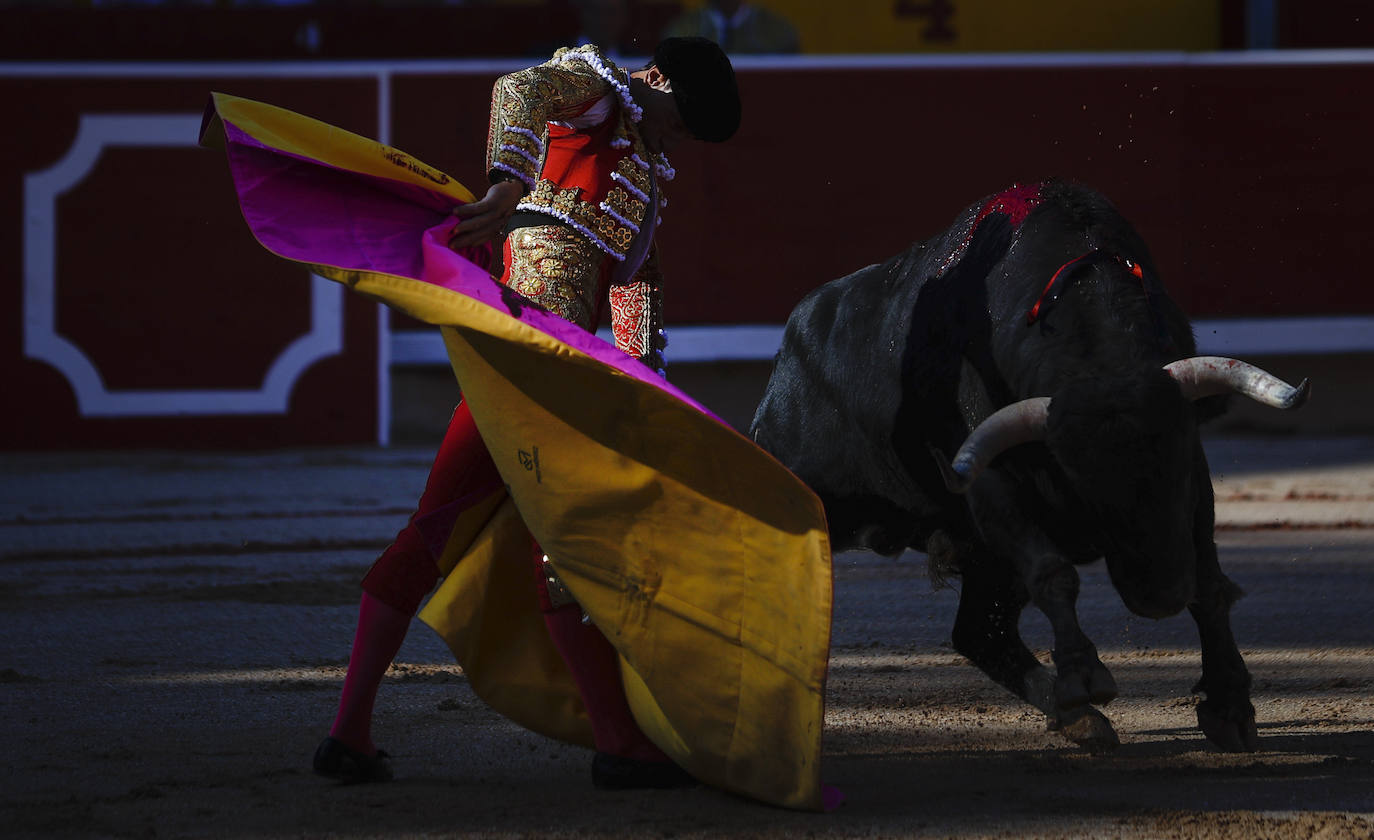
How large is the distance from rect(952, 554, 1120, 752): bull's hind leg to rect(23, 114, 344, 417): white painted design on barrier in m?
3.97

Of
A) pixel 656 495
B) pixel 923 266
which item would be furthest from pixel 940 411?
pixel 656 495

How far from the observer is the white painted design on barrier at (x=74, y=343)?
21.1 feet

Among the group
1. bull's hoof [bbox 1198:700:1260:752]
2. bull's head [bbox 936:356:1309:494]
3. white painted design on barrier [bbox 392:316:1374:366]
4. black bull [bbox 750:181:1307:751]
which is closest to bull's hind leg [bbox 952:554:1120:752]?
black bull [bbox 750:181:1307:751]

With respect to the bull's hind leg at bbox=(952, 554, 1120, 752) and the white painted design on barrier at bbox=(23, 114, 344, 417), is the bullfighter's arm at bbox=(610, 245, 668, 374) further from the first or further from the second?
the white painted design on barrier at bbox=(23, 114, 344, 417)

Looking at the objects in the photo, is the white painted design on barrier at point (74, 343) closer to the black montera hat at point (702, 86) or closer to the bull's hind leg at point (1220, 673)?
the black montera hat at point (702, 86)

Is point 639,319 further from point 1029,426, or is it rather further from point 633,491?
point 1029,426

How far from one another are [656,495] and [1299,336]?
5.30 meters

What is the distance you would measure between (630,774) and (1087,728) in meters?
0.59

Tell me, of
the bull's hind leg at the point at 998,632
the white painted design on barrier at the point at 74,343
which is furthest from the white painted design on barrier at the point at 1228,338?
the bull's hind leg at the point at 998,632

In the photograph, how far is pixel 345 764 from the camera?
232 centimetres

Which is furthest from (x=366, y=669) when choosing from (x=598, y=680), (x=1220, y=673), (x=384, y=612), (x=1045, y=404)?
(x=1220, y=673)

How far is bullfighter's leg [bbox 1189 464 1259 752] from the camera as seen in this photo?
250cm

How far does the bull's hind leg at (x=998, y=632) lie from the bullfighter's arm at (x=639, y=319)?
0.66m

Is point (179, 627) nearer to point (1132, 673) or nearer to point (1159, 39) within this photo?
point (1132, 673)
